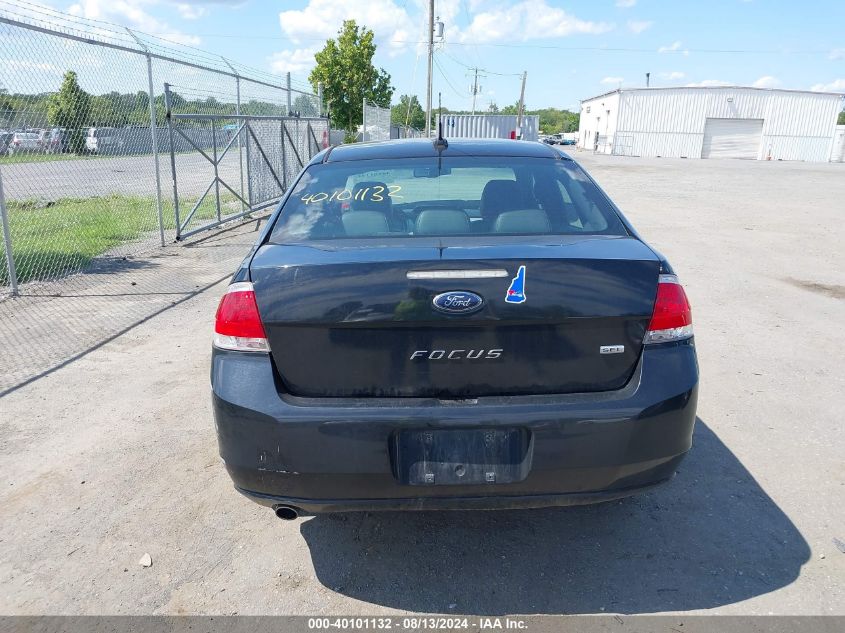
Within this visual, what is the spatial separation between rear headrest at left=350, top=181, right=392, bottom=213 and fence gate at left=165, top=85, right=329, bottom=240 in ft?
24.3

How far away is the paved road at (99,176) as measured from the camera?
7.56 m

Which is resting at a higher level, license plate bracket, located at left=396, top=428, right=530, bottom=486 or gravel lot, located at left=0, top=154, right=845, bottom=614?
license plate bracket, located at left=396, top=428, right=530, bottom=486

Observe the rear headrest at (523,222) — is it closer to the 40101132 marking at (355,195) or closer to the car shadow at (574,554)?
the 40101132 marking at (355,195)

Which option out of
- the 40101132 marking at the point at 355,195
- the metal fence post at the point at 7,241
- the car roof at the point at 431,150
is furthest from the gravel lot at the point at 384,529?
the metal fence post at the point at 7,241

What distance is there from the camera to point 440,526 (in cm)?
305

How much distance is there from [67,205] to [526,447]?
393 inches

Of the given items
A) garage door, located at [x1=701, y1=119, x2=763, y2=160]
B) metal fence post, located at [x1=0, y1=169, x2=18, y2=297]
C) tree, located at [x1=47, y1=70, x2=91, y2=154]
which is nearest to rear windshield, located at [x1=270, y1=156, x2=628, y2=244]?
metal fence post, located at [x1=0, y1=169, x2=18, y2=297]

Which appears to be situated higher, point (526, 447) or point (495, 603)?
point (526, 447)

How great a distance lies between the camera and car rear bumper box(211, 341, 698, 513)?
2.31 m

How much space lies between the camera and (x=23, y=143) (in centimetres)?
675

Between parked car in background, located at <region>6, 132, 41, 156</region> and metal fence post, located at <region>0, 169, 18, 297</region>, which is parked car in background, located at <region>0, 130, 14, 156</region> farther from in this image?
metal fence post, located at <region>0, 169, 18, 297</region>

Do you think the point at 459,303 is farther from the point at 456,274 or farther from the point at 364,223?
the point at 364,223

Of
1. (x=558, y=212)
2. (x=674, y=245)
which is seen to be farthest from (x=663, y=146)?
(x=558, y=212)

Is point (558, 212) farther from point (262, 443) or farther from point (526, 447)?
point (262, 443)
